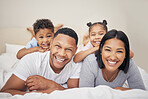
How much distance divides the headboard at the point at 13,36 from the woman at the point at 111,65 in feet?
4.81

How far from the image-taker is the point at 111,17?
258cm

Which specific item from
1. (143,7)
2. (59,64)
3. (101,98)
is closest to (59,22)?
(143,7)

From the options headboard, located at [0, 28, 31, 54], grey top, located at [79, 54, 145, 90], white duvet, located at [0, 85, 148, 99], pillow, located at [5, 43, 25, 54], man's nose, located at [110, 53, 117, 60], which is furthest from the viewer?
headboard, located at [0, 28, 31, 54]

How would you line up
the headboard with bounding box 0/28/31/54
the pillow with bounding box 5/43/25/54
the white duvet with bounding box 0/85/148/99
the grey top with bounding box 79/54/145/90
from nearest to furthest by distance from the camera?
the white duvet with bounding box 0/85/148/99 → the grey top with bounding box 79/54/145/90 → the pillow with bounding box 5/43/25/54 → the headboard with bounding box 0/28/31/54

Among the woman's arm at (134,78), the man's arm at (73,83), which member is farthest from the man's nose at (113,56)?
the man's arm at (73,83)

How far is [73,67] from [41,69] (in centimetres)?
27

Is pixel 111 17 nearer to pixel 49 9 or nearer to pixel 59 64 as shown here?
pixel 49 9

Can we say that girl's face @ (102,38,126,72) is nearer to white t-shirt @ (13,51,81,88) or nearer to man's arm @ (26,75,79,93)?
white t-shirt @ (13,51,81,88)

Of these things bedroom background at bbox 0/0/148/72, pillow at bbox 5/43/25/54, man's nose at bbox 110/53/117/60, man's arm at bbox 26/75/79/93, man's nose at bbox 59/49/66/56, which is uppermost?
bedroom background at bbox 0/0/148/72

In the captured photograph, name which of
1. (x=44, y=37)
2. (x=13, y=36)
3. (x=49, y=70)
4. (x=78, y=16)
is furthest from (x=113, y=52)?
(x=13, y=36)

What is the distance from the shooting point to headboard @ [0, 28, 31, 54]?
229 cm

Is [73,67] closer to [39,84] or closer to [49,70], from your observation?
[49,70]

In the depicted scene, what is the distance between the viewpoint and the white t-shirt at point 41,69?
109 cm

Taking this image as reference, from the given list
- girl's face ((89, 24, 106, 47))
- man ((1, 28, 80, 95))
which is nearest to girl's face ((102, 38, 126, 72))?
man ((1, 28, 80, 95))
